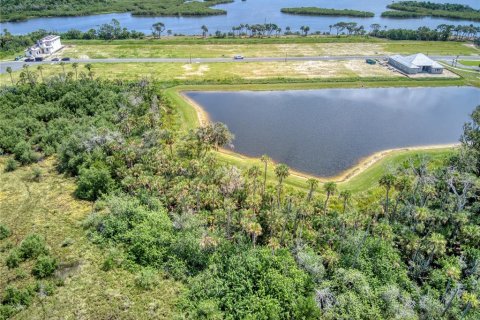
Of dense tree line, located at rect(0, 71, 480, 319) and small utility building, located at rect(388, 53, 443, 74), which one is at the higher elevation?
small utility building, located at rect(388, 53, 443, 74)

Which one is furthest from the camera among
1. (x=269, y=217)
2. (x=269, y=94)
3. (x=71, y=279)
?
(x=269, y=94)

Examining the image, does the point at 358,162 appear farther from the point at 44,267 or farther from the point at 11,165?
the point at 11,165

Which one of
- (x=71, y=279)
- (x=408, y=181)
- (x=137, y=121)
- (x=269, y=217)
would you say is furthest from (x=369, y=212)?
(x=137, y=121)

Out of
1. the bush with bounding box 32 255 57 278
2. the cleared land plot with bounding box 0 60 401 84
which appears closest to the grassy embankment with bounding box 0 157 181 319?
the bush with bounding box 32 255 57 278

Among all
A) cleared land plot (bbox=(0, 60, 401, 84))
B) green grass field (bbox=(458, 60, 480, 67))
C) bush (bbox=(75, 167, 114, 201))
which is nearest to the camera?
bush (bbox=(75, 167, 114, 201))

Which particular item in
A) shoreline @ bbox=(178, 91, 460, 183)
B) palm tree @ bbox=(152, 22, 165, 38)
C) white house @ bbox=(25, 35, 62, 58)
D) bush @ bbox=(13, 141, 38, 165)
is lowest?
shoreline @ bbox=(178, 91, 460, 183)

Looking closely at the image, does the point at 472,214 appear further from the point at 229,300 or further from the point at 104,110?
the point at 104,110

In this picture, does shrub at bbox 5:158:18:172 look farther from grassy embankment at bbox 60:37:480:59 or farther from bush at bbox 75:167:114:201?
grassy embankment at bbox 60:37:480:59

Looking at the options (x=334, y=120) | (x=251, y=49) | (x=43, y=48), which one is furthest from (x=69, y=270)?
(x=251, y=49)
